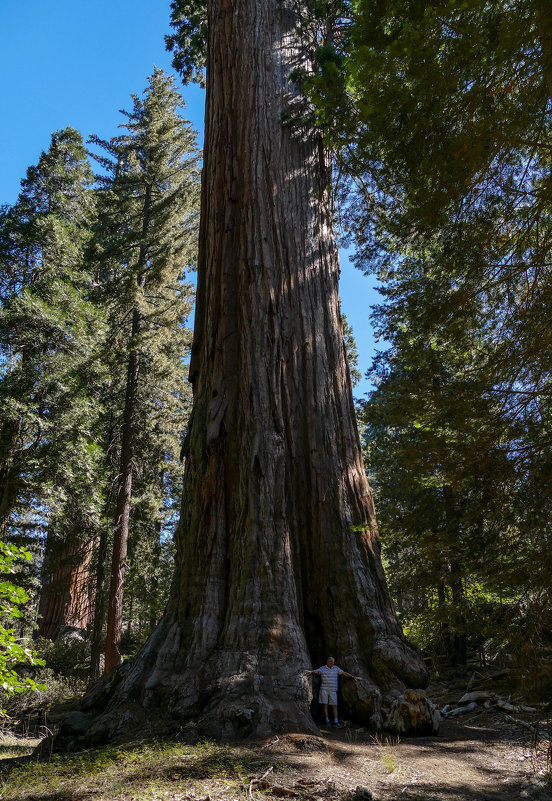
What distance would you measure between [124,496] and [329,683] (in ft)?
33.0

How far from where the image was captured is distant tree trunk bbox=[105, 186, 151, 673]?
1230 centimetres

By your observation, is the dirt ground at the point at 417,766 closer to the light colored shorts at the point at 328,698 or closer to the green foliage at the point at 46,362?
the light colored shorts at the point at 328,698

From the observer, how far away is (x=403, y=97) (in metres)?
4.15

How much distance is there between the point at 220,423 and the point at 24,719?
10265 mm

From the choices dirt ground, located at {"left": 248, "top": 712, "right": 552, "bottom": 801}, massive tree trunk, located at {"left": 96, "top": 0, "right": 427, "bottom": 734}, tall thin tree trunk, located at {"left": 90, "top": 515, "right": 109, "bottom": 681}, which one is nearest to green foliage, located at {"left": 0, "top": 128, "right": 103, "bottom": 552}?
tall thin tree trunk, located at {"left": 90, "top": 515, "right": 109, "bottom": 681}

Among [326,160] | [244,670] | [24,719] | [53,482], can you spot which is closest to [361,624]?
[244,670]

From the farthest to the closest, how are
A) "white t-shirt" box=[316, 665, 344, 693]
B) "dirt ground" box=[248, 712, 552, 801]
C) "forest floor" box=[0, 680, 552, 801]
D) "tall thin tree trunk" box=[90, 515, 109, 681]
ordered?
"tall thin tree trunk" box=[90, 515, 109, 681] → "white t-shirt" box=[316, 665, 344, 693] → "dirt ground" box=[248, 712, 552, 801] → "forest floor" box=[0, 680, 552, 801]

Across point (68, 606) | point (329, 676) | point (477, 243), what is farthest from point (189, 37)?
point (68, 606)

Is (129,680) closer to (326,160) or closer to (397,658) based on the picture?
(397,658)

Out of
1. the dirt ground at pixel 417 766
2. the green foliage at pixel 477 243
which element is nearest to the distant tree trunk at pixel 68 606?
the dirt ground at pixel 417 766

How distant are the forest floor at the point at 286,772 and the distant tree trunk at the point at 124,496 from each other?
28.2 feet

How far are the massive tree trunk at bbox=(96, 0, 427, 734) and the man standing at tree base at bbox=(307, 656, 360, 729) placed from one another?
0.54 ft

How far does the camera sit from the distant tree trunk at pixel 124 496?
40.3ft

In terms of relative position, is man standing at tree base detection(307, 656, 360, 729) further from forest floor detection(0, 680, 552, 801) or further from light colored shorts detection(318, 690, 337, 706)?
forest floor detection(0, 680, 552, 801)
